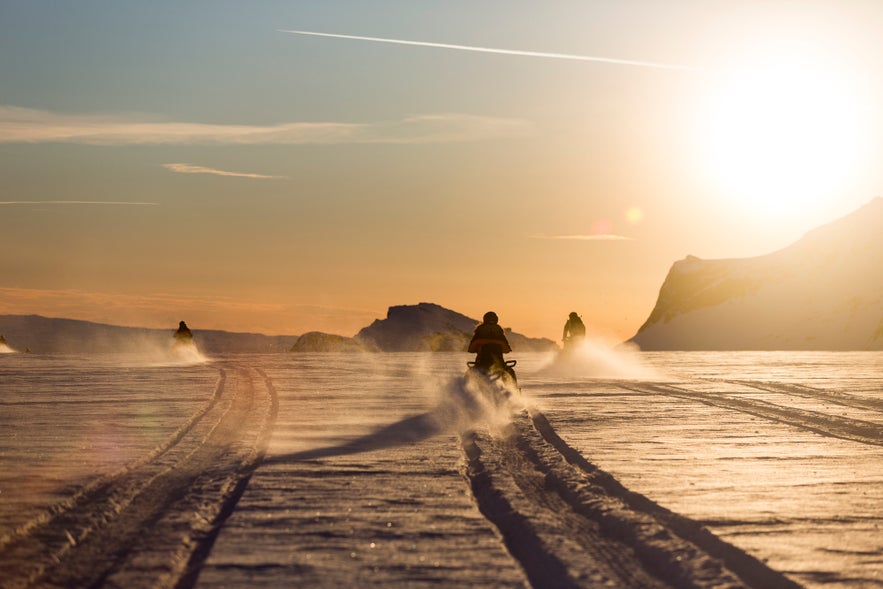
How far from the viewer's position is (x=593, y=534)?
820cm

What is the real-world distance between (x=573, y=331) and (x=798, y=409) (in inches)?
784

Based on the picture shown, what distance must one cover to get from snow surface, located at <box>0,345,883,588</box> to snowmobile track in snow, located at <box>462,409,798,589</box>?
0.09 ft

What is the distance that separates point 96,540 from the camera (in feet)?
25.7

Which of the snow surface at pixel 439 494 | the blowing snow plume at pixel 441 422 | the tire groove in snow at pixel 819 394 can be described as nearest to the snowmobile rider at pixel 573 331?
the tire groove in snow at pixel 819 394

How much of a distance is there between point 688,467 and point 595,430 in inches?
164

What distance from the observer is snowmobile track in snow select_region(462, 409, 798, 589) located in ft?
22.3

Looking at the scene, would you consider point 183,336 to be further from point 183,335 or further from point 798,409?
point 798,409

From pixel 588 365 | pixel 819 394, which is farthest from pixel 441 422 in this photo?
pixel 588 365

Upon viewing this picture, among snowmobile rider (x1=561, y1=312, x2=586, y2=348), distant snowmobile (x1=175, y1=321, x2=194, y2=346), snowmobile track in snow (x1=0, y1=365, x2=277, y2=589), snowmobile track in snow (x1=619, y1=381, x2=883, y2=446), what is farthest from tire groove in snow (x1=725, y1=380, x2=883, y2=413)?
distant snowmobile (x1=175, y1=321, x2=194, y2=346)

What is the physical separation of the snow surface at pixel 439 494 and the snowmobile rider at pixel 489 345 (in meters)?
2.57

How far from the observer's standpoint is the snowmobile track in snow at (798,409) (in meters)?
16.1

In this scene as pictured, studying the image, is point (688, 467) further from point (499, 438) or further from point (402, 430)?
point (402, 430)

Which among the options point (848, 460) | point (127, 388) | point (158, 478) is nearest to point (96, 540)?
point (158, 478)

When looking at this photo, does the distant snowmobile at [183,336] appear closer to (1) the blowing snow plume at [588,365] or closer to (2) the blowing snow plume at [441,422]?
(1) the blowing snow plume at [588,365]
